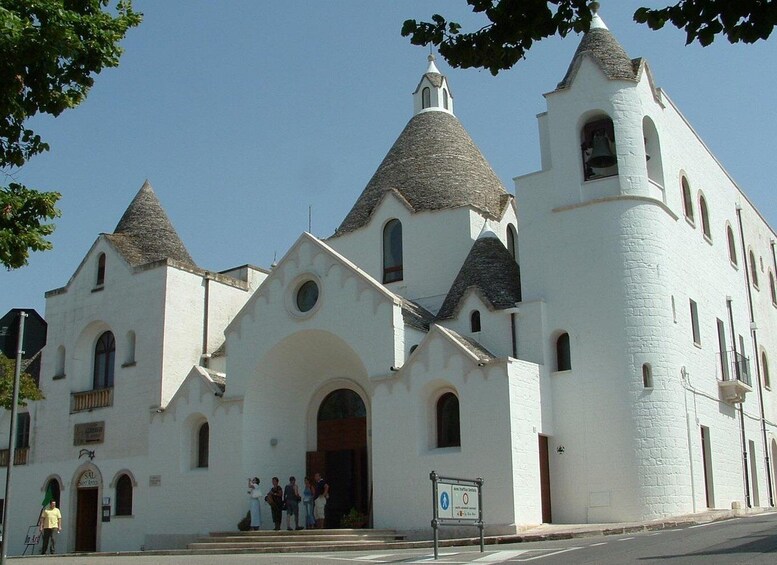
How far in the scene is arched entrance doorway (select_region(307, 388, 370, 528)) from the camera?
87.5 feet

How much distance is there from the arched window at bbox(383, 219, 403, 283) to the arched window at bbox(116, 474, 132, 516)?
10.6m

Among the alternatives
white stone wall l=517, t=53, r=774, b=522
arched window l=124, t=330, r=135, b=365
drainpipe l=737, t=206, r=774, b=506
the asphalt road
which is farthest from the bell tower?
the asphalt road

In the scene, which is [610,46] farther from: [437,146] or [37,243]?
[37,243]

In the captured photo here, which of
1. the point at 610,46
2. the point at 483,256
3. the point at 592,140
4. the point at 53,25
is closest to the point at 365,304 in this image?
the point at 483,256

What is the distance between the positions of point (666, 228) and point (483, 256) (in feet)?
17.1

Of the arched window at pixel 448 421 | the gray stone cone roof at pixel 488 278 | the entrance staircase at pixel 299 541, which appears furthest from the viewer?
the gray stone cone roof at pixel 488 278

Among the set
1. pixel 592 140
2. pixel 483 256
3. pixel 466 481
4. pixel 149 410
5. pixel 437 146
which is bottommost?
pixel 466 481

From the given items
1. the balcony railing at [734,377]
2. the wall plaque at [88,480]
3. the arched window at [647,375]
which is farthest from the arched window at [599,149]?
the wall plaque at [88,480]

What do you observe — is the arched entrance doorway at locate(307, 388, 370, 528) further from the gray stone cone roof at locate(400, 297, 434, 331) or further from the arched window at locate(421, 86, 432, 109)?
the arched window at locate(421, 86, 432, 109)

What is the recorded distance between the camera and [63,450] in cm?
3216

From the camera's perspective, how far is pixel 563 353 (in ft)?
81.3

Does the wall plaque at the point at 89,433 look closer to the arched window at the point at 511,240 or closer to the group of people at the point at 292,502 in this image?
the group of people at the point at 292,502

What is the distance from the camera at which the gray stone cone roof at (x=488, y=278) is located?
25781mm

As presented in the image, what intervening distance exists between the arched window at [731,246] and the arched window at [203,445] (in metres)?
18.8
